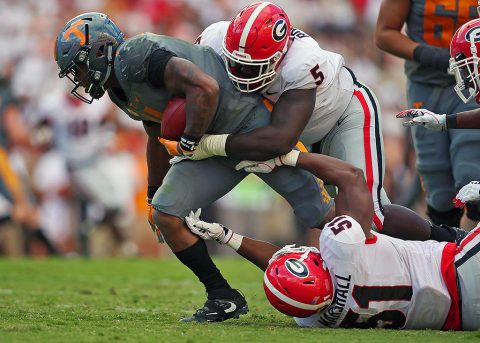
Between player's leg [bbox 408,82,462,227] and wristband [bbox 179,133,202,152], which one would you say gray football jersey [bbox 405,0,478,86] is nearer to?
player's leg [bbox 408,82,462,227]

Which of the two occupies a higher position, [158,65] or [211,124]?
[158,65]

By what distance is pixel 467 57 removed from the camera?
16.0 feet

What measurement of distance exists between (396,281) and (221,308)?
0.98 meters

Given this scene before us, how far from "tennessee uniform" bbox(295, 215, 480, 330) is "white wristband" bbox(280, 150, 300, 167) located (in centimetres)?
59

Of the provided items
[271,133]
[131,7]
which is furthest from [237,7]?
[271,133]

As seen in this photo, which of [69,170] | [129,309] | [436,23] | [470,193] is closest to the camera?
[470,193]

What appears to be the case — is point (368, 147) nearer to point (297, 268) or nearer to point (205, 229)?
point (205, 229)

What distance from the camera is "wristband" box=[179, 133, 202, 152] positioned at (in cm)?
468

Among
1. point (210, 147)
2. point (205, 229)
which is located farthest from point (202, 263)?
point (210, 147)

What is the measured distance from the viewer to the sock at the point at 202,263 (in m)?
4.82

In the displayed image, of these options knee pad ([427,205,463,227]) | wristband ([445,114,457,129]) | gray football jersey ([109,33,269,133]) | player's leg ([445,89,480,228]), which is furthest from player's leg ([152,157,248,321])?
knee pad ([427,205,463,227])

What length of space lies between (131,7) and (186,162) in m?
7.22

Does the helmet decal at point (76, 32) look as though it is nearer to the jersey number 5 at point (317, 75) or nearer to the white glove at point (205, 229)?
the white glove at point (205, 229)

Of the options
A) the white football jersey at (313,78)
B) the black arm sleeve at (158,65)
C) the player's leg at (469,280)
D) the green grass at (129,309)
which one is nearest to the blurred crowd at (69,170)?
the green grass at (129,309)
